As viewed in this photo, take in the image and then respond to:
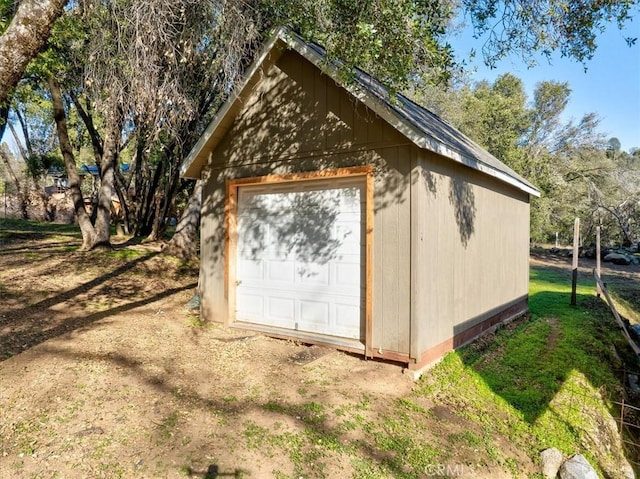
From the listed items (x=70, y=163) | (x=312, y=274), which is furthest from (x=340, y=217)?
(x=70, y=163)

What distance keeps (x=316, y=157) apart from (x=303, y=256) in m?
1.54

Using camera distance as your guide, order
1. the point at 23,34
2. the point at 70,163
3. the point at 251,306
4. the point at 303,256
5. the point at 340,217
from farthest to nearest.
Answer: the point at 70,163, the point at 251,306, the point at 303,256, the point at 340,217, the point at 23,34

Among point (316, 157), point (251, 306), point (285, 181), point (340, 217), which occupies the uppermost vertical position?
point (316, 157)

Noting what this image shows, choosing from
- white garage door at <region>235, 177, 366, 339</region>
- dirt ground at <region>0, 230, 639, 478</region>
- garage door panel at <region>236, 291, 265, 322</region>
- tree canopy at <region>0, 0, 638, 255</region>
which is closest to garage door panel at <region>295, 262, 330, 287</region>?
white garage door at <region>235, 177, 366, 339</region>

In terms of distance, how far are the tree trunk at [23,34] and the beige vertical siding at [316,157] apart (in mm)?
3158

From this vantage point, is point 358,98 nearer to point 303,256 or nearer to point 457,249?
point 303,256

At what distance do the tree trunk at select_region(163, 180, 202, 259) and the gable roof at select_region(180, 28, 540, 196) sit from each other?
4744 millimetres

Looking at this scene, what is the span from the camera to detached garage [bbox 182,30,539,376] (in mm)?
5359

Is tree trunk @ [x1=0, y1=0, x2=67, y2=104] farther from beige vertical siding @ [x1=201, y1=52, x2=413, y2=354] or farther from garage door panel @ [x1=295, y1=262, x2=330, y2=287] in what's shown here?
garage door panel @ [x1=295, y1=262, x2=330, y2=287]

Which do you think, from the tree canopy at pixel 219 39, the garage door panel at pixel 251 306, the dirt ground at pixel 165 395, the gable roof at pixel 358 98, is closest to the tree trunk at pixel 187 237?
the tree canopy at pixel 219 39

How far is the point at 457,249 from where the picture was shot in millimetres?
6324

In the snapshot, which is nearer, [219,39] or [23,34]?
[23,34]

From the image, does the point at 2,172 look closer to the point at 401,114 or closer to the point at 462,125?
the point at 462,125

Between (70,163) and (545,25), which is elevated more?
(545,25)
